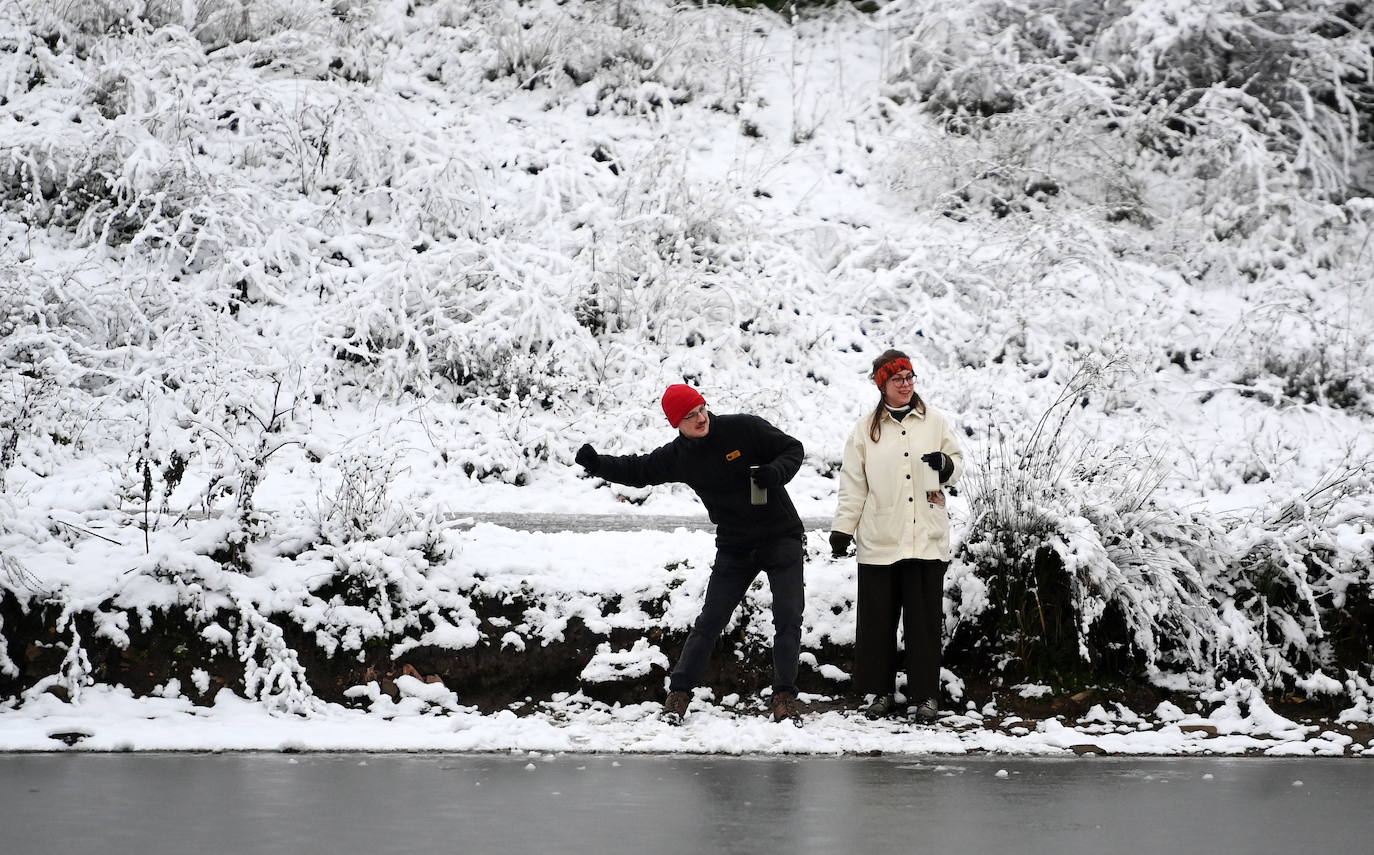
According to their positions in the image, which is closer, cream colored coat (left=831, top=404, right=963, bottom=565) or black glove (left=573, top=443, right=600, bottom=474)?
black glove (left=573, top=443, right=600, bottom=474)

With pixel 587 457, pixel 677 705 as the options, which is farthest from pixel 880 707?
pixel 587 457

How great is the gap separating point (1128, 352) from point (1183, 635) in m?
5.85

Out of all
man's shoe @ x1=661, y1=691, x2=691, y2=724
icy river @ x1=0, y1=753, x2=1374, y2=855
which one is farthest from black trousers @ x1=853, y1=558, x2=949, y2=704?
man's shoe @ x1=661, y1=691, x2=691, y2=724

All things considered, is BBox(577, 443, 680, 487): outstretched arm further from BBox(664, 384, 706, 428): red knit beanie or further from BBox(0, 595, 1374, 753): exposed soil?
BBox(0, 595, 1374, 753): exposed soil

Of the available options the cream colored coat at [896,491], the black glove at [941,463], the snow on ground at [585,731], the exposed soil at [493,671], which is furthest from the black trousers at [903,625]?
the black glove at [941,463]

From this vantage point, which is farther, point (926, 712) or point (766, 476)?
point (926, 712)

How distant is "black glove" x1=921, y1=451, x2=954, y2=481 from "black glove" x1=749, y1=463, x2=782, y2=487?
32.8 inches

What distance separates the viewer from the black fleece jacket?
6.32 m

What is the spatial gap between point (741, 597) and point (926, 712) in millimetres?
1151

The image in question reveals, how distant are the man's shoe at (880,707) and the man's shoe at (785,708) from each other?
42 cm

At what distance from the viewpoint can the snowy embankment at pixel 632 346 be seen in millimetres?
6516

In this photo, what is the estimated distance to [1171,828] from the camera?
4.38m

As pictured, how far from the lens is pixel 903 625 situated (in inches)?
250

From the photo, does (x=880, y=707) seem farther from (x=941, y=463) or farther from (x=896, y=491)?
(x=941, y=463)
